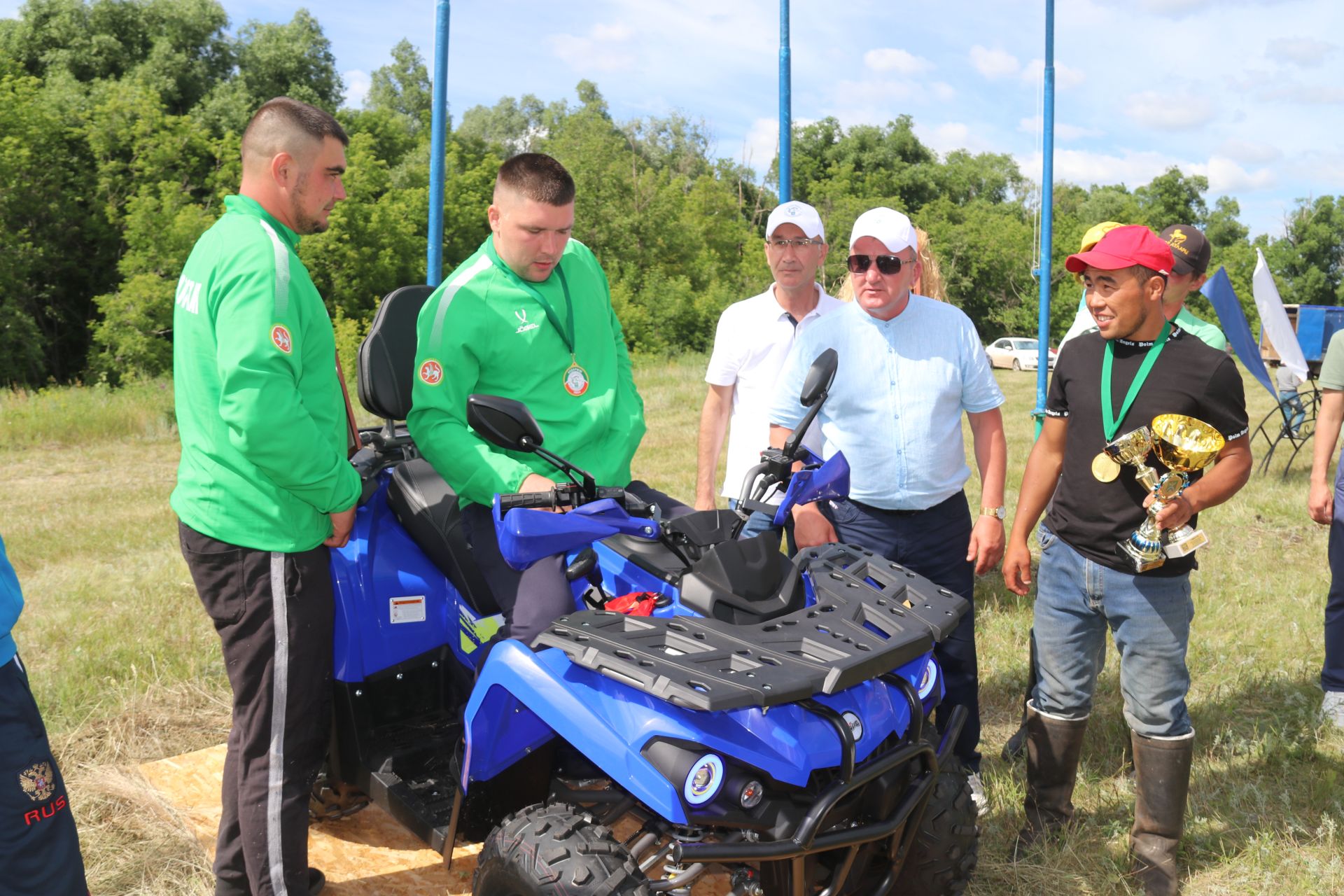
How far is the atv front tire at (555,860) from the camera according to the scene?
6.64 feet

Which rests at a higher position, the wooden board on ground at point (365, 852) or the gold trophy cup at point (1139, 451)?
the gold trophy cup at point (1139, 451)

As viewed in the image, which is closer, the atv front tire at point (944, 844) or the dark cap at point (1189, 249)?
the atv front tire at point (944, 844)

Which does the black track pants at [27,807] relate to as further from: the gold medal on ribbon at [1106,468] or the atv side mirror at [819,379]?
the gold medal on ribbon at [1106,468]

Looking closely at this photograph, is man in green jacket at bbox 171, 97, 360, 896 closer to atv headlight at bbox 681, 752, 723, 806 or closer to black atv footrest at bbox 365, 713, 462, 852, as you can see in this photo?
black atv footrest at bbox 365, 713, 462, 852

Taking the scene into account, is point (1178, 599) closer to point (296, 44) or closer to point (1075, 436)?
point (1075, 436)

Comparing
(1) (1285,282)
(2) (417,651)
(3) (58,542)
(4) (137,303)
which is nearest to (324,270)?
(4) (137,303)

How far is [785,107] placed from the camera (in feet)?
21.0

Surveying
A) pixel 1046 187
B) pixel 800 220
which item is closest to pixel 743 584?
→ pixel 800 220

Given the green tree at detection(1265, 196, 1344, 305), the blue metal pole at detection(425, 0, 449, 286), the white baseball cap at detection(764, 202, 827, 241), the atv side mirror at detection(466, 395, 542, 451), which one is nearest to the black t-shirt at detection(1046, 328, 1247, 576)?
the white baseball cap at detection(764, 202, 827, 241)

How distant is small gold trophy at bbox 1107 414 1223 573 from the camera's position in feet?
9.34

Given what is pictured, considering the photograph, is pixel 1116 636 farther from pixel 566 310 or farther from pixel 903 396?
pixel 566 310

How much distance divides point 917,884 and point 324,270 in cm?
3198

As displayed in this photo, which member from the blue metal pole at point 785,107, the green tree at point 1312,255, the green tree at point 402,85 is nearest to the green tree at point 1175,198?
the green tree at point 1312,255

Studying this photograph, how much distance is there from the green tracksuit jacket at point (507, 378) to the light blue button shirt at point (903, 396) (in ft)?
2.43
